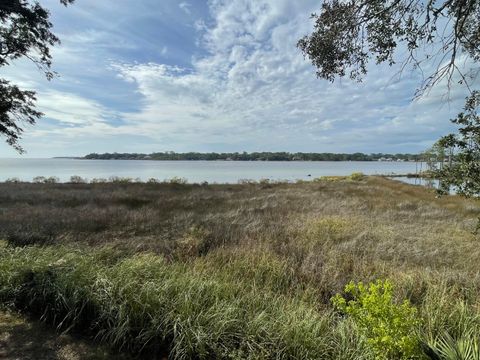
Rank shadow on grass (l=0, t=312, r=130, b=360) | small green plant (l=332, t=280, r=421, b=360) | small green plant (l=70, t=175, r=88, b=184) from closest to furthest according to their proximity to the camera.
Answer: small green plant (l=332, t=280, r=421, b=360)
shadow on grass (l=0, t=312, r=130, b=360)
small green plant (l=70, t=175, r=88, b=184)

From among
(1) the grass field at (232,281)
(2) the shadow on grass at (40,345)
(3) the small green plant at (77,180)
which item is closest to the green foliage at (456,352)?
(1) the grass field at (232,281)

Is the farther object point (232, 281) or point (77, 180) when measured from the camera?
point (77, 180)

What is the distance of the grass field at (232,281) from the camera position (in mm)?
3268

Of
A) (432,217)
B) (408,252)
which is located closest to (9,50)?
(408,252)

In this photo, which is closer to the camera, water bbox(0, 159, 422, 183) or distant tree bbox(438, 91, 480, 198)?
distant tree bbox(438, 91, 480, 198)

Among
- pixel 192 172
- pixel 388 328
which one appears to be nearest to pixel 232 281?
pixel 388 328

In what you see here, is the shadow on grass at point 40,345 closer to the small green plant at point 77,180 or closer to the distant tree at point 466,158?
the distant tree at point 466,158

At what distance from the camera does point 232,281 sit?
488 cm

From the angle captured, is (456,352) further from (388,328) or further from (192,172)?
(192,172)

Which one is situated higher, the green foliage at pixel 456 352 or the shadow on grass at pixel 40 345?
the green foliage at pixel 456 352

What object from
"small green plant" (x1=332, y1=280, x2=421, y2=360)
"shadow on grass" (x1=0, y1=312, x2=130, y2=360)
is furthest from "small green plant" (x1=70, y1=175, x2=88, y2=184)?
"small green plant" (x1=332, y1=280, x2=421, y2=360)

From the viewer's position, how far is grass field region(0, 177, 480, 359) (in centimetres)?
327

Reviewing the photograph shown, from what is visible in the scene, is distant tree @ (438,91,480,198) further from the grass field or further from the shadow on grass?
the shadow on grass

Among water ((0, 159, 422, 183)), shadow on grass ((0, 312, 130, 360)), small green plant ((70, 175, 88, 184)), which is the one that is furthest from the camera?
water ((0, 159, 422, 183))
